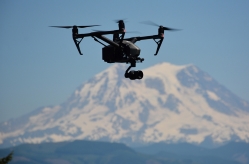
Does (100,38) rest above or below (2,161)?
above

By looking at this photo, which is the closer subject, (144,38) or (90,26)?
(90,26)

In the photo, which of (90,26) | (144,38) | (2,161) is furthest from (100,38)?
(2,161)

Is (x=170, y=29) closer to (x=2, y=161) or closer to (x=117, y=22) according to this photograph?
(x=117, y=22)

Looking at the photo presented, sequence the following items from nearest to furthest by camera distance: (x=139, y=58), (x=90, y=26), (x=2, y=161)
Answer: (x=90, y=26) < (x=139, y=58) < (x=2, y=161)

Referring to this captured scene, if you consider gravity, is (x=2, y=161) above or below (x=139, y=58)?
below

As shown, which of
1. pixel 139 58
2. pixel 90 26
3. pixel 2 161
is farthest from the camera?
pixel 2 161

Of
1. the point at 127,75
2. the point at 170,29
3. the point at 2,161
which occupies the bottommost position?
the point at 2,161

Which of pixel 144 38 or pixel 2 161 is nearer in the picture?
pixel 144 38

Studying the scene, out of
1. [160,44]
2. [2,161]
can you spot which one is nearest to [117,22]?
[160,44]

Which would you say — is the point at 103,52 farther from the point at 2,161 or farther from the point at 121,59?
the point at 2,161
